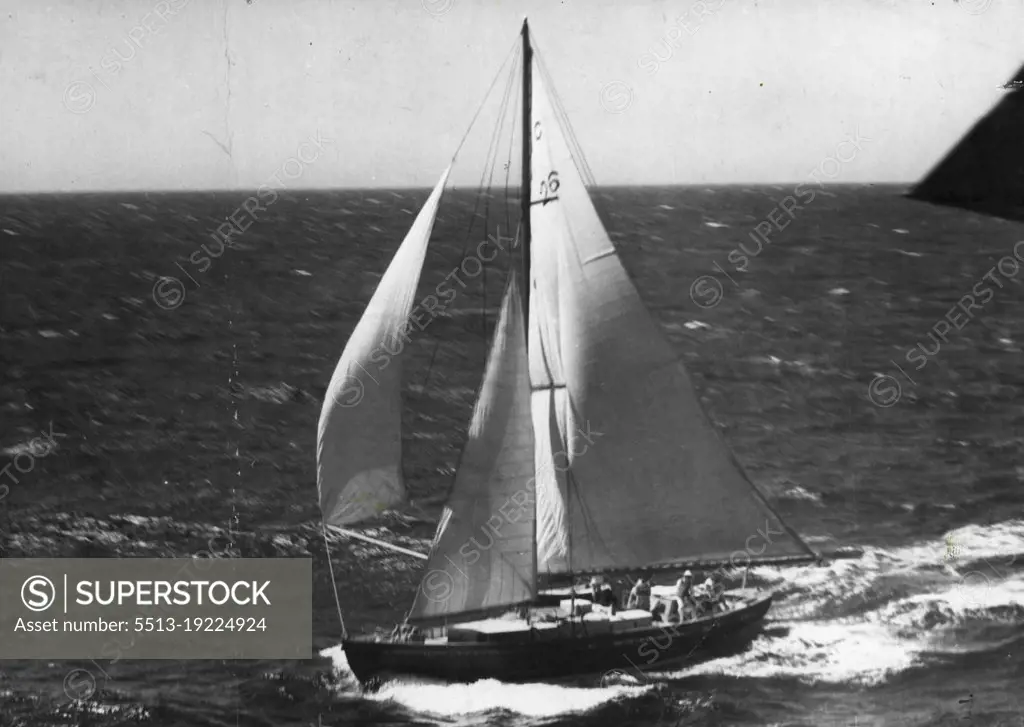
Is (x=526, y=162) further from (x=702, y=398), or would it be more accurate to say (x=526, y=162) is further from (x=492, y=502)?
(x=702, y=398)

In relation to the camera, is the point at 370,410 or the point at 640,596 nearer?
the point at 370,410

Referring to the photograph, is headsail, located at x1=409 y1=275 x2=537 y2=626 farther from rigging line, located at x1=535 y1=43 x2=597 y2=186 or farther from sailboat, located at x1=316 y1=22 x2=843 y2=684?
rigging line, located at x1=535 y1=43 x2=597 y2=186

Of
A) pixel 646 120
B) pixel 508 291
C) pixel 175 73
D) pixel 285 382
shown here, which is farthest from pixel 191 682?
pixel 285 382

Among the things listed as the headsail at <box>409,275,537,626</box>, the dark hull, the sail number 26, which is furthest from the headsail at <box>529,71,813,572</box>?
the dark hull

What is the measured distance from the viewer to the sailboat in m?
21.5

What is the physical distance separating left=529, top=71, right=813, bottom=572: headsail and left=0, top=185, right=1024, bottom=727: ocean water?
1.07 metres

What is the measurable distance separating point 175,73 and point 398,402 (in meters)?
8.65

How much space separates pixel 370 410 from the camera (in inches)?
841

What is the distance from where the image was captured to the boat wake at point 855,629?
22344 millimetres

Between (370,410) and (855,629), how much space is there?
1019 cm

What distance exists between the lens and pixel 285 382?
131 ft

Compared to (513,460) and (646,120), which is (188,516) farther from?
(646,120)

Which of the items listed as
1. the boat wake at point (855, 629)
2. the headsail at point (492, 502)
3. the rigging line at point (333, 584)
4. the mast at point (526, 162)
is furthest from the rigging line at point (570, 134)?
the boat wake at point (855, 629)

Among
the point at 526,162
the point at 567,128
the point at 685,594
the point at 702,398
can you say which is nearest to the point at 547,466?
the point at 685,594
